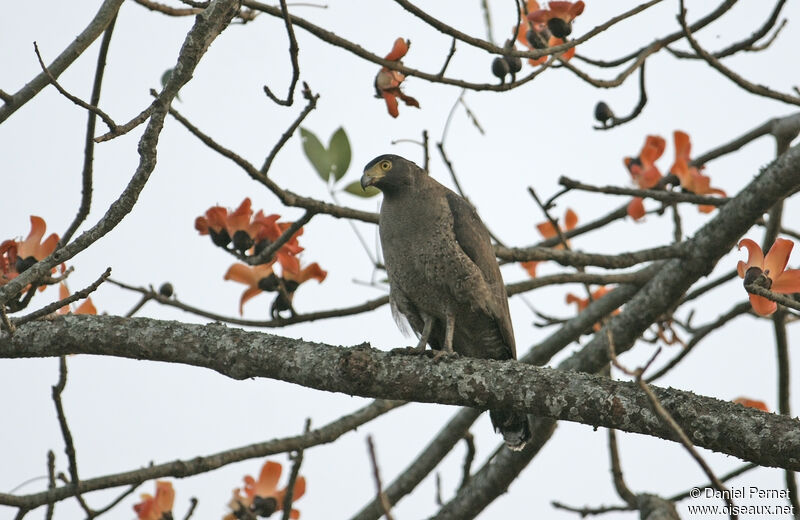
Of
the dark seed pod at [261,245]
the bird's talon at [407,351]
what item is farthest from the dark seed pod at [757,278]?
the dark seed pod at [261,245]

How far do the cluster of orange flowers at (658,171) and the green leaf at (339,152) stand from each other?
1.69 metres

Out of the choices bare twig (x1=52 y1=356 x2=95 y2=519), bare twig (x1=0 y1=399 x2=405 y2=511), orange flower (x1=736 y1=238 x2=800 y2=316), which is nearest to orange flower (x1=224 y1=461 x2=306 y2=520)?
bare twig (x1=0 y1=399 x2=405 y2=511)

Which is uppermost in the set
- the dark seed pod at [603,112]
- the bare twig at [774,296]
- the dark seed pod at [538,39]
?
the dark seed pod at [538,39]

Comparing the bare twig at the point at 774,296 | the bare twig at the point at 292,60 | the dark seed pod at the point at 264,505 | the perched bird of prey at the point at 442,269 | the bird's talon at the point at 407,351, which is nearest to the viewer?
the bare twig at the point at 774,296

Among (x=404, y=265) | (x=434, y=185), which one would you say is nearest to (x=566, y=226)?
(x=434, y=185)

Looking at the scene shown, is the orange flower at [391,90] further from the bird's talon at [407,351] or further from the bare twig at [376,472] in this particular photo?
the bare twig at [376,472]

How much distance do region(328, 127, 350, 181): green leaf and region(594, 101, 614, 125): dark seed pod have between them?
1.33 meters

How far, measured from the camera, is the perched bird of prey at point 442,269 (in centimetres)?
500

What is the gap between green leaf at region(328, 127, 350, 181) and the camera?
4.90 meters

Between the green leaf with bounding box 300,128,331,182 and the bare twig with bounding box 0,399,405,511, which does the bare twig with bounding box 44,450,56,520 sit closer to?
the bare twig with bounding box 0,399,405,511

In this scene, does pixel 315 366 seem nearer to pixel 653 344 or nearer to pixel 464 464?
pixel 464 464

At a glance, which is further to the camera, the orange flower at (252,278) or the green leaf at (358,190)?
the green leaf at (358,190)

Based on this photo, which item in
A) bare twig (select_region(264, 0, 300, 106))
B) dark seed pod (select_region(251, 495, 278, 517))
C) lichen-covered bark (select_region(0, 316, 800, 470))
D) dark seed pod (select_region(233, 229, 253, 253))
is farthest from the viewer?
dark seed pod (select_region(233, 229, 253, 253))

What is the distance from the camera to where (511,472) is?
5.09 m
